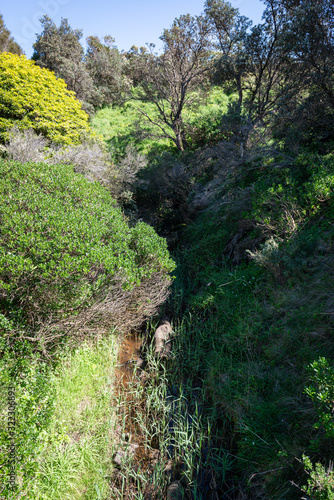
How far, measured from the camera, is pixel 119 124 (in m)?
14.2

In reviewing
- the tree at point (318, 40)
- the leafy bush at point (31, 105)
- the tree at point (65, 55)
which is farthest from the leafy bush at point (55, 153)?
the tree at point (65, 55)

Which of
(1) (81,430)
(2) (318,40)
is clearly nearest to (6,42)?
(2) (318,40)

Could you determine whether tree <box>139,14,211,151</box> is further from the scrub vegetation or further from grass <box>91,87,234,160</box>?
the scrub vegetation

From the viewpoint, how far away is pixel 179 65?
10.8 metres

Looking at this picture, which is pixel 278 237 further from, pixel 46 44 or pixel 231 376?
pixel 46 44

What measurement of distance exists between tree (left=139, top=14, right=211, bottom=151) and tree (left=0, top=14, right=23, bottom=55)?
591 inches

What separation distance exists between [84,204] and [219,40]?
996 centimetres

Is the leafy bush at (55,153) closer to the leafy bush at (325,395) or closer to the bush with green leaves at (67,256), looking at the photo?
the bush with green leaves at (67,256)

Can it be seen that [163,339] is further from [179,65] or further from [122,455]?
[179,65]

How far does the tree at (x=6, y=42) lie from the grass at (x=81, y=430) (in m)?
24.4

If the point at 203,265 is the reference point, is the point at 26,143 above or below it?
above

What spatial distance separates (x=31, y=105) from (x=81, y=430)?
29.9ft

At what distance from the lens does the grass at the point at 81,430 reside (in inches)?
101

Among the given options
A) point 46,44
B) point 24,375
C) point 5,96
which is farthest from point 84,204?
point 46,44
